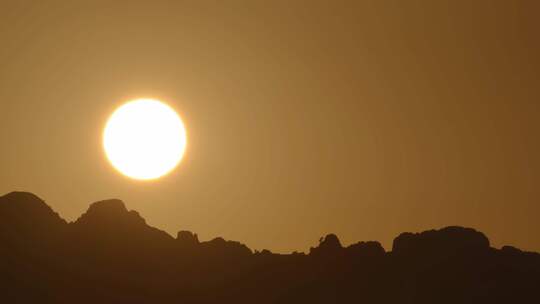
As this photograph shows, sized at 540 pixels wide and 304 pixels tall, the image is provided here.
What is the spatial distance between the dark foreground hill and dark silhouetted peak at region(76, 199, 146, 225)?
169 millimetres

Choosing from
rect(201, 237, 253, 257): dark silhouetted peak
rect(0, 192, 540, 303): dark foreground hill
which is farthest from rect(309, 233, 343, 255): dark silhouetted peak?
rect(201, 237, 253, 257): dark silhouetted peak

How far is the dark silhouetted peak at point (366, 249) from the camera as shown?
19312 centimetres

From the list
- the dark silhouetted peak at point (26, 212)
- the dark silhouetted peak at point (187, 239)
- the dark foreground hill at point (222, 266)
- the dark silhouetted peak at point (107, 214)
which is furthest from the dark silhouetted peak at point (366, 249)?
the dark silhouetted peak at point (26, 212)

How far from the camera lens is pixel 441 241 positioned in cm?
19312

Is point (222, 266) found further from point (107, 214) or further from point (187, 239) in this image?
point (107, 214)

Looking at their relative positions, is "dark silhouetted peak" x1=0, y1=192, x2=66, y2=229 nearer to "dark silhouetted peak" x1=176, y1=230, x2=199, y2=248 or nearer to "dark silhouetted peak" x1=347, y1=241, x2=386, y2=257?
"dark silhouetted peak" x1=176, y1=230, x2=199, y2=248

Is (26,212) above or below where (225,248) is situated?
above

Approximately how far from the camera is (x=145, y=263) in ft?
625

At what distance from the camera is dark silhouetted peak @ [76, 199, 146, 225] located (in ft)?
630

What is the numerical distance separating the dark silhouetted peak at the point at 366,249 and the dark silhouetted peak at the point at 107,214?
37.0 metres

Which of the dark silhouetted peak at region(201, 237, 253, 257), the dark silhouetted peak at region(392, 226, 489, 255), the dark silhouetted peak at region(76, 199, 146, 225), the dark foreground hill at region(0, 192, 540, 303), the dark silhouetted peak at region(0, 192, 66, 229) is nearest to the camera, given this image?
the dark foreground hill at region(0, 192, 540, 303)

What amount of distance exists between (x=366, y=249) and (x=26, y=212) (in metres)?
57.1

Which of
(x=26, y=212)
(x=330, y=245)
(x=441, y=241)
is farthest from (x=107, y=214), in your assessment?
(x=441, y=241)

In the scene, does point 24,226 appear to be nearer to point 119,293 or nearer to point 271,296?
point 119,293
